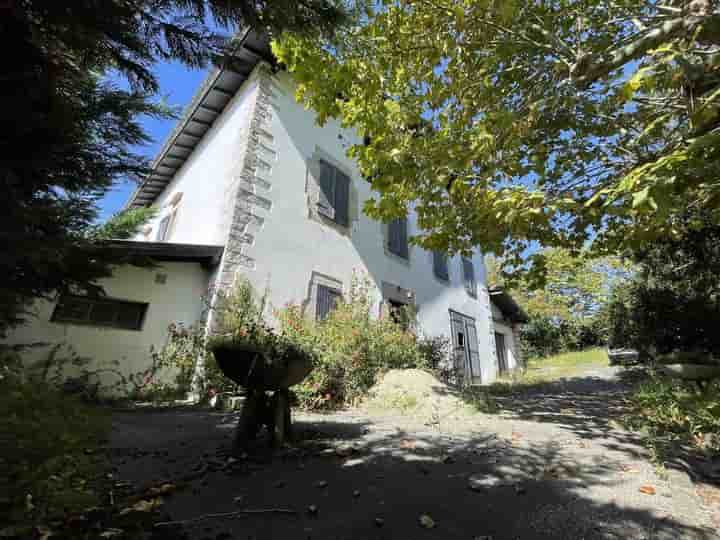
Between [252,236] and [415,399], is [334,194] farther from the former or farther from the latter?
[415,399]

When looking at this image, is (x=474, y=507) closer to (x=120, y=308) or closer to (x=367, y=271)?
(x=120, y=308)

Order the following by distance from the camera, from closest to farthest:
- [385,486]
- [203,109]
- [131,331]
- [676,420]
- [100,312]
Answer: [385,486] < [676,420] < [100,312] < [131,331] < [203,109]

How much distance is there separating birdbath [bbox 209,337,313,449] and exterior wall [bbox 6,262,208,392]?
268 cm

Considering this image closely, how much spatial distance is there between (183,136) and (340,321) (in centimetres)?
665

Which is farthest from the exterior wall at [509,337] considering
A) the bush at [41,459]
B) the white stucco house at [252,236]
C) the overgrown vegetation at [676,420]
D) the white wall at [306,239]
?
the bush at [41,459]

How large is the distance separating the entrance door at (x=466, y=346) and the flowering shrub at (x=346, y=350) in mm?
3363

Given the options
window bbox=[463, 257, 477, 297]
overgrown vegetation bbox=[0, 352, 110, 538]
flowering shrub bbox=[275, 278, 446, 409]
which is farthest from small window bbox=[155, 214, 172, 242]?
window bbox=[463, 257, 477, 297]

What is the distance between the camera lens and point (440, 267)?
10.5 m

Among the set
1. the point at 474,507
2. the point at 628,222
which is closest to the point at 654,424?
the point at 628,222

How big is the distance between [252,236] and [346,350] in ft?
8.48

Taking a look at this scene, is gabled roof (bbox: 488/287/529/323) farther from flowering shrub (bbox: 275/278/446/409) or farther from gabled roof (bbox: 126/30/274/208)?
gabled roof (bbox: 126/30/274/208)

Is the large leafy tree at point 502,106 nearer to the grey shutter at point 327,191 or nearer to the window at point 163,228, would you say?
the grey shutter at point 327,191

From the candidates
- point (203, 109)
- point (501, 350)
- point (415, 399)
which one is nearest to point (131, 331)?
point (415, 399)

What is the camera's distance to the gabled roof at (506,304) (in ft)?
43.6
